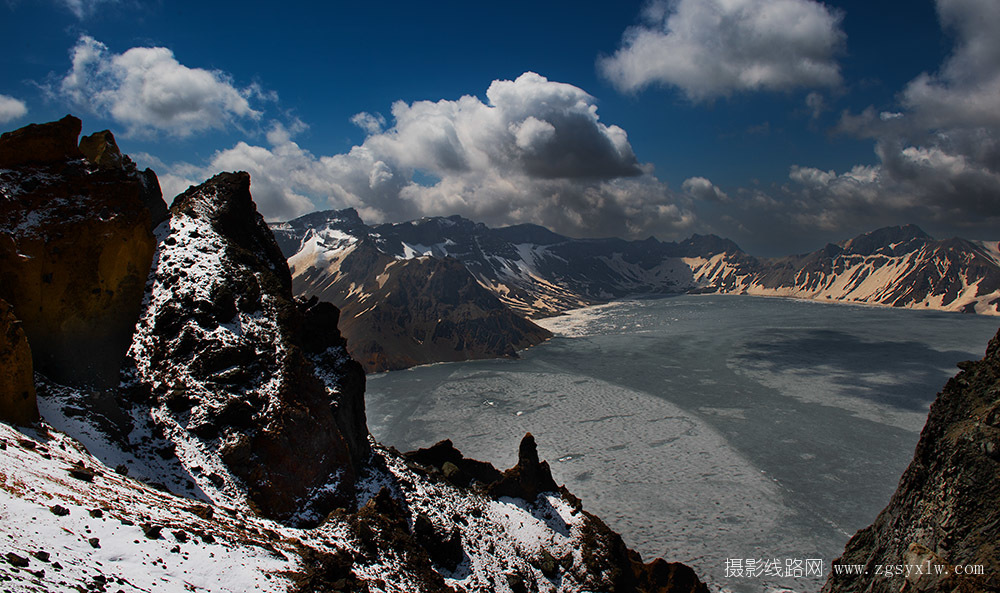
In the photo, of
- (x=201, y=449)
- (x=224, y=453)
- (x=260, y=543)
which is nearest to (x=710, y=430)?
(x=224, y=453)

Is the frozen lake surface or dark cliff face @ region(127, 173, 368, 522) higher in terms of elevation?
dark cliff face @ region(127, 173, 368, 522)

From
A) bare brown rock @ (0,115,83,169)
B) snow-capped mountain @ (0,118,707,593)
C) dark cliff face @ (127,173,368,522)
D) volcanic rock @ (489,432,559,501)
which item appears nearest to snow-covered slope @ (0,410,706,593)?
snow-capped mountain @ (0,118,707,593)

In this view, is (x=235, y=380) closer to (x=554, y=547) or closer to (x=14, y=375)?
(x=14, y=375)

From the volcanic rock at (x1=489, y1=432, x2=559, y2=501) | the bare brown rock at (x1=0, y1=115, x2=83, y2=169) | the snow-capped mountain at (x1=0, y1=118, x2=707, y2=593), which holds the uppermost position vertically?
the bare brown rock at (x1=0, y1=115, x2=83, y2=169)

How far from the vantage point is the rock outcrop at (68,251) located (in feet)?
76.4

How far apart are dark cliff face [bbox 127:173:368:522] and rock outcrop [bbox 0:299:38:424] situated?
676 centimetres

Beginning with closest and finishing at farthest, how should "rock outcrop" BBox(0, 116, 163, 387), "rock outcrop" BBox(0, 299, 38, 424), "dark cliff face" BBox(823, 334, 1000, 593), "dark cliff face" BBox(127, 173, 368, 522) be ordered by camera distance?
"dark cliff face" BBox(823, 334, 1000, 593)
"rock outcrop" BBox(0, 299, 38, 424)
"rock outcrop" BBox(0, 116, 163, 387)
"dark cliff face" BBox(127, 173, 368, 522)

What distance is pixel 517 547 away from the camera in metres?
35.9

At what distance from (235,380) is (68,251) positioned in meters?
10.9

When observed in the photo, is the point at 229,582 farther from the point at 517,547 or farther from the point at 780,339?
the point at 780,339

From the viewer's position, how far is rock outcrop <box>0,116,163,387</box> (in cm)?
2328

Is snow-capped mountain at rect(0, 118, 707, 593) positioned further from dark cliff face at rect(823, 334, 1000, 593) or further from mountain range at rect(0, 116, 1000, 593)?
dark cliff face at rect(823, 334, 1000, 593)

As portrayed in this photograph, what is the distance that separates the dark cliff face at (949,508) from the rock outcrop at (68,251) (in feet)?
117

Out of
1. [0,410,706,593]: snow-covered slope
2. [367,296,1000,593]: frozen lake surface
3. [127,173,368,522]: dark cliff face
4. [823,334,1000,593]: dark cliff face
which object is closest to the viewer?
[0,410,706,593]: snow-covered slope
